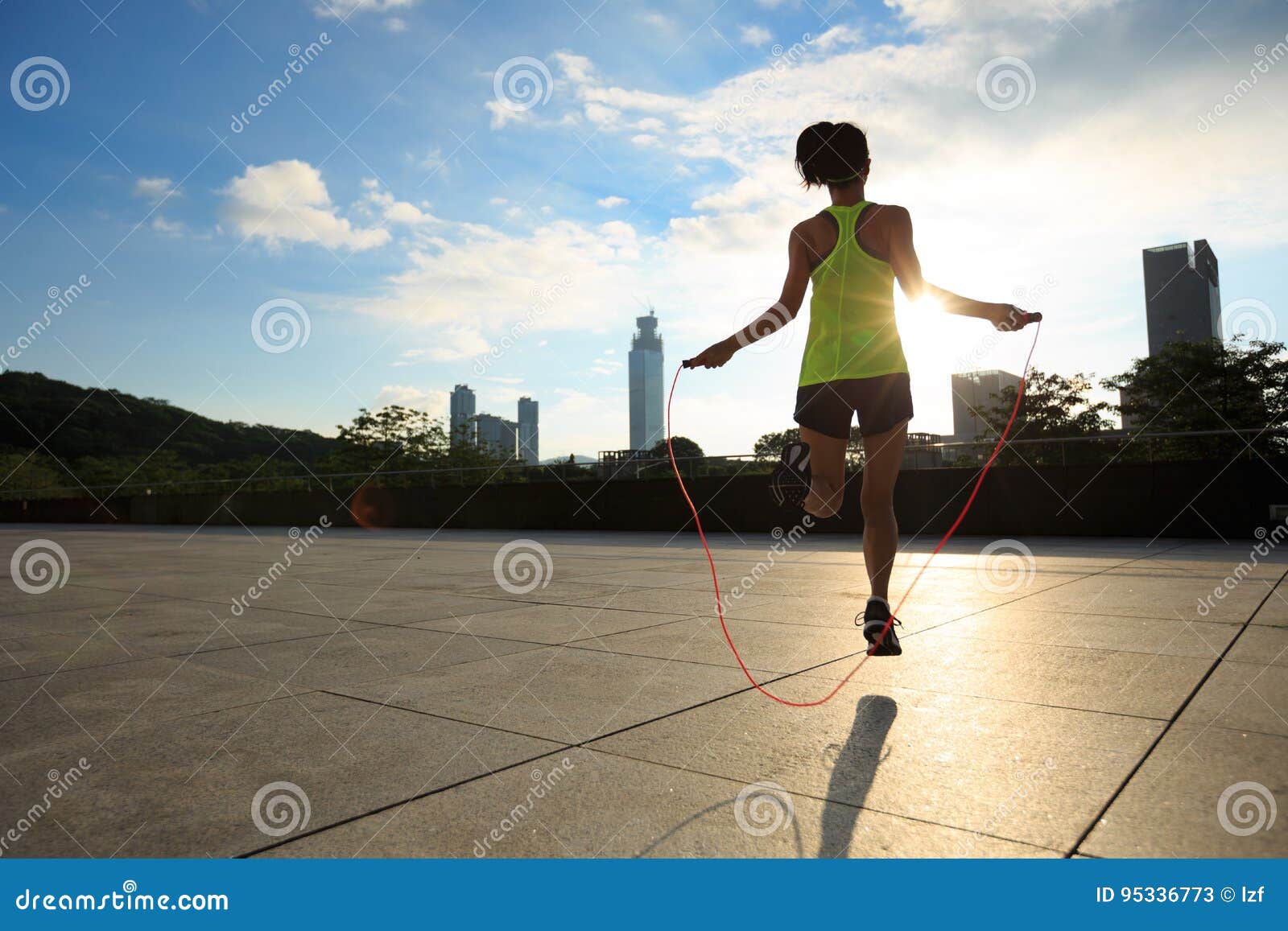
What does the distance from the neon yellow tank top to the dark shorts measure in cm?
3

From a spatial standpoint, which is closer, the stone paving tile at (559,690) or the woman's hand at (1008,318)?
the stone paving tile at (559,690)

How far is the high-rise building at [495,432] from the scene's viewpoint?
1505 inches

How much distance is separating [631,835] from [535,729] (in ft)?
2.58

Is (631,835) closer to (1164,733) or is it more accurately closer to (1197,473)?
(1164,733)

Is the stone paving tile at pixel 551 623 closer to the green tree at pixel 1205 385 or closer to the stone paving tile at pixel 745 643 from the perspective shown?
the stone paving tile at pixel 745 643

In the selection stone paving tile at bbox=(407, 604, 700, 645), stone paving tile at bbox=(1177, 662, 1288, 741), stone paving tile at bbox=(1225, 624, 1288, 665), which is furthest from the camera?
stone paving tile at bbox=(407, 604, 700, 645)

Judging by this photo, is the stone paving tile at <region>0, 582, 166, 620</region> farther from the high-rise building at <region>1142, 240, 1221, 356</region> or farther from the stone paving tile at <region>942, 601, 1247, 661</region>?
the high-rise building at <region>1142, 240, 1221, 356</region>

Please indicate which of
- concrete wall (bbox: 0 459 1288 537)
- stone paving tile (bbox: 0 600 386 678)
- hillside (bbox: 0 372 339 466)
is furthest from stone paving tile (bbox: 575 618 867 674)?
hillside (bbox: 0 372 339 466)

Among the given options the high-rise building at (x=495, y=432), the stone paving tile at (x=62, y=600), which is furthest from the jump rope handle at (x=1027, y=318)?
the high-rise building at (x=495, y=432)

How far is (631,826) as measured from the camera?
64.0 inches

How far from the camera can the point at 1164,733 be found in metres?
2.15

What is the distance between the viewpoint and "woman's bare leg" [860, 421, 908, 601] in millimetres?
3225

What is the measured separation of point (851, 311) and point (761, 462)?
10992 millimetres

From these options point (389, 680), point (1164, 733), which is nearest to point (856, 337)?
point (1164, 733)
